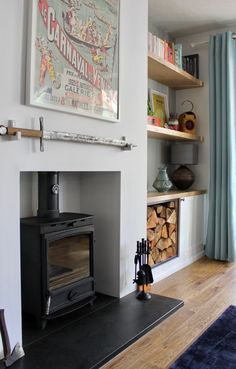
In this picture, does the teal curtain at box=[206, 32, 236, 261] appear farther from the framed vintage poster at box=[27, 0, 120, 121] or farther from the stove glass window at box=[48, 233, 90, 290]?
the stove glass window at box=[48, 233, 90, 290]

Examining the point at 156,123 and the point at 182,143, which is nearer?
the point at 156,123

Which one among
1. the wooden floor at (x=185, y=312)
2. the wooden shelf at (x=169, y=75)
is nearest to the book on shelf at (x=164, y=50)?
the wooden shelf at (x=169, y=75)

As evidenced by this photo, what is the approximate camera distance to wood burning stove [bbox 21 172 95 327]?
2.04m

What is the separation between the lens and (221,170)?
3797mm

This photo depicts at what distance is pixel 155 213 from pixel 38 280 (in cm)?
140

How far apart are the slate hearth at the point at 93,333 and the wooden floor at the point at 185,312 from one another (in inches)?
2.1

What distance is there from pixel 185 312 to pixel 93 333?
28.3 inches

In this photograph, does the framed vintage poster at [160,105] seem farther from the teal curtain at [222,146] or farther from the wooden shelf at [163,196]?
the wooden shelf at [163,196]

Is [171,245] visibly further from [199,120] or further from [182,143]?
[199,120]

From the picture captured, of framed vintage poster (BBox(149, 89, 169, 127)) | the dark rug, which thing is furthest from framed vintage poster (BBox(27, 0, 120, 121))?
the dark rug

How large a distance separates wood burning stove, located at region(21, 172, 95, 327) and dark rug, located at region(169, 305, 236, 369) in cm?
76

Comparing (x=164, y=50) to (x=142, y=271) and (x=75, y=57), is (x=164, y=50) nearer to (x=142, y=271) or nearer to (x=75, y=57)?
→ (x=75, y=57)

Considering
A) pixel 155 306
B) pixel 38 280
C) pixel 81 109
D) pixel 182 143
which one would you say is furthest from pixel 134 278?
pixel 182 143

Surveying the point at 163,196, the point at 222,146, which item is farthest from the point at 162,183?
the point at 222,146
